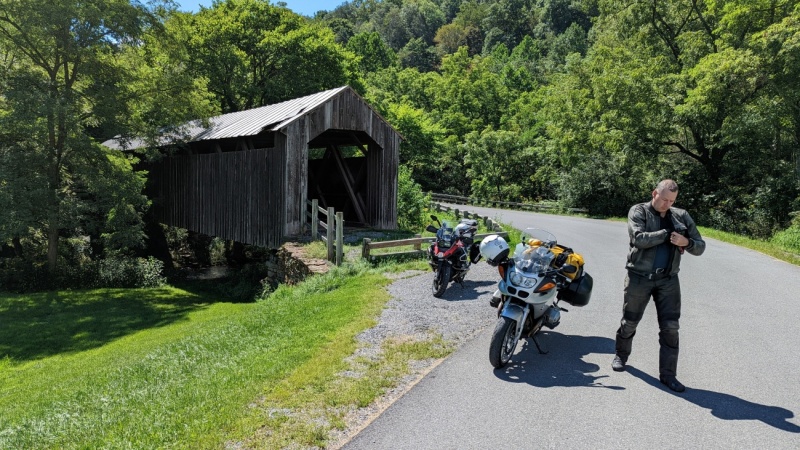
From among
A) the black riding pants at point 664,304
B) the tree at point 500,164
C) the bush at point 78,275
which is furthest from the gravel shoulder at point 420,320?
the tree at point 500,164

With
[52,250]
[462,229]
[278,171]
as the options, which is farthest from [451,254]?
[52,250]

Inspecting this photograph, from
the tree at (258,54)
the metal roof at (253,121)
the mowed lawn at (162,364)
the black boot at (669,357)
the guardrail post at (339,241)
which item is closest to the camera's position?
the mowed lawn at (162,364)

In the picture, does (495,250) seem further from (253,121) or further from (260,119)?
(253,121)

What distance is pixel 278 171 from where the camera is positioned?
13820 mm

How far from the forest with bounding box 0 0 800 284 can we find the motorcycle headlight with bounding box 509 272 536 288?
13.2m

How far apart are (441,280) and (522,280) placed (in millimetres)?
3133

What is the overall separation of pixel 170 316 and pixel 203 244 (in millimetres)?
12946

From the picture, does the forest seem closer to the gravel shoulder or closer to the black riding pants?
the gravel shoulder

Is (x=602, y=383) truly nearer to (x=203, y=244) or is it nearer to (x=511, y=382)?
(x=511, y=382)

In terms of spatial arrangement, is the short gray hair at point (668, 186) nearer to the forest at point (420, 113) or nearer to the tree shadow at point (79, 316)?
the tree shadow at point (79, 316)

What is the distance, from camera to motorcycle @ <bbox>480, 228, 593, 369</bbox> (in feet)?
16.0

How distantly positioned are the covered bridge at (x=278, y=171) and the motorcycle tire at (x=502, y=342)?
937 centimetres

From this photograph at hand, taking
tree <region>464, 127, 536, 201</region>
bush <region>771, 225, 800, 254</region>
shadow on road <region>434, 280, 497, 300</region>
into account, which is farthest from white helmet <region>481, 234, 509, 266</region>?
tree <region>464, 127, 536, 201</region>

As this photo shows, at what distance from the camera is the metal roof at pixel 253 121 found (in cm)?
1344
